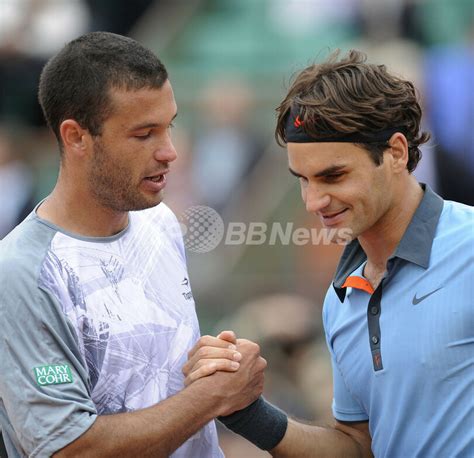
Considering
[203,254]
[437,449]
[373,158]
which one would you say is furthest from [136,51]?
[203,254]

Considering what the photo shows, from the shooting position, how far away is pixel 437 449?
10.0 ft

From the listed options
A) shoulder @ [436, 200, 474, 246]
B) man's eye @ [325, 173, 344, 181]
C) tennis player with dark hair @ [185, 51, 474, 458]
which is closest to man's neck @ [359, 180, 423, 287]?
tennis player with dark hair @ [185, 51, 474, 458]

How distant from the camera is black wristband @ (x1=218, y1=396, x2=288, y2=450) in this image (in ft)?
11.4

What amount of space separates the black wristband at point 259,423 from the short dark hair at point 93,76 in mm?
1156

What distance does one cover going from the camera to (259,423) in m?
3.50

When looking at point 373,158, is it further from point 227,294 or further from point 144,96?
point 227,294

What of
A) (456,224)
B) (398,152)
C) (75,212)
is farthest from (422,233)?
(75,212)

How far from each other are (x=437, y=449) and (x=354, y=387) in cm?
41

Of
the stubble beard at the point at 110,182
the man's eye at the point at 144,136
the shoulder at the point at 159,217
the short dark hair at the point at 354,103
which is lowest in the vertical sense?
the shoulder at the point at 159,217

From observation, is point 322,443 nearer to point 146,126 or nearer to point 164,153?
point 164,153

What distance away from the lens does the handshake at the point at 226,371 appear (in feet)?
10.6

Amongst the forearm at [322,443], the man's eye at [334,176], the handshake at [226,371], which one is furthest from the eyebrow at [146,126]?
the forearm at [322,443]

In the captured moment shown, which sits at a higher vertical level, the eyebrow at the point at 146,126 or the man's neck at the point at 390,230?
the eyebrow at the point at 146,126

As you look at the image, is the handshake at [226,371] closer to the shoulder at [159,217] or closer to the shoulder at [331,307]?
the shoulder at [331,307]
